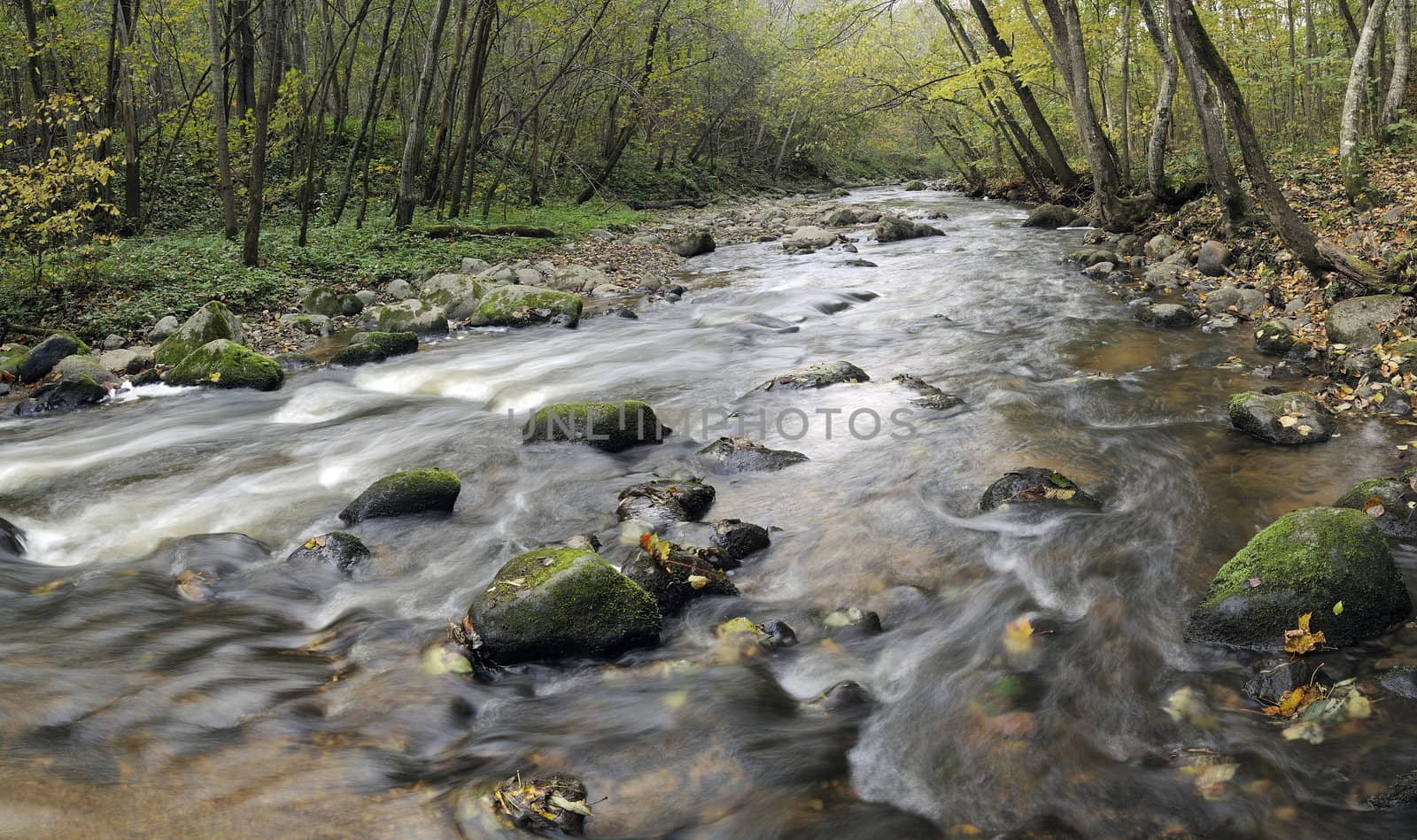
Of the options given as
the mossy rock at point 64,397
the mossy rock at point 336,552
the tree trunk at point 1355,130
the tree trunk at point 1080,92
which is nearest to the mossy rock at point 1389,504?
the mossy rock at point 336,552

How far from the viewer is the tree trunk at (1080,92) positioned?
16828mm

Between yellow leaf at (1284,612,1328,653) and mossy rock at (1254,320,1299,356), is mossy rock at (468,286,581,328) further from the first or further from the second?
yellow leaf at (1284,612,1328,653)

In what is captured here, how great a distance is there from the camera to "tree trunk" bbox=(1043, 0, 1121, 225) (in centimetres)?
1683

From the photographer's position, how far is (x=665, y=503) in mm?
6230

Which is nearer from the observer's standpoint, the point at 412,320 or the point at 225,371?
the point at 225,371

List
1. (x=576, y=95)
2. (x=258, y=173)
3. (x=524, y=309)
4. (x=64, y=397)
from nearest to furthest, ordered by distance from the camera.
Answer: (x=64, y=397) → (x=524, y=309) → (x=258, y=173) → (x=576, y=95)

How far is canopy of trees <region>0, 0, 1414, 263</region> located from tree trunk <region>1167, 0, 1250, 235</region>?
5cm

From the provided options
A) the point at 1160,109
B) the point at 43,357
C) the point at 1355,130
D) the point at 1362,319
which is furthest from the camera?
the point at 1160,109

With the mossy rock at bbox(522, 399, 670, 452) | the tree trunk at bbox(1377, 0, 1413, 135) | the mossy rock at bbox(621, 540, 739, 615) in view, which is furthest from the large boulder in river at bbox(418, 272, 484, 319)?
the tree trunk at bbox(1377, 0, 1413, 135)

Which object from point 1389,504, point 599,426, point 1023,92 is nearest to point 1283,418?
point 1389,504

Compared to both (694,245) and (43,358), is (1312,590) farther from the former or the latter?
(694,245)

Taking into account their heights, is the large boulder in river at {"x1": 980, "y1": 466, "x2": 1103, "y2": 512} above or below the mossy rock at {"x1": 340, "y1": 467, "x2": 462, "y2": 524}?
above

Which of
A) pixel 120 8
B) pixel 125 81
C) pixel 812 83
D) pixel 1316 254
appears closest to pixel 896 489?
pixel 1316 254

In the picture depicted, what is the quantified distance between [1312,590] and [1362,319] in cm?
602
